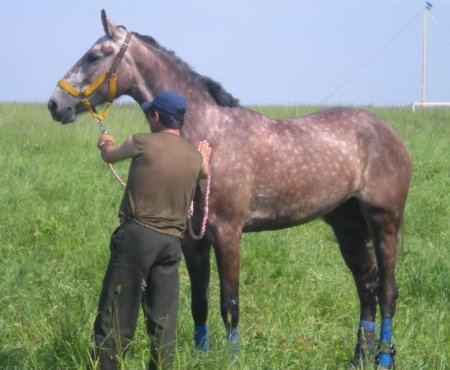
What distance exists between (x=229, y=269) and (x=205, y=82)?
131cm

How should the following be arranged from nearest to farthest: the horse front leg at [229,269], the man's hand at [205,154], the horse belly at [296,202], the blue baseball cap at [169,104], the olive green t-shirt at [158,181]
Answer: the olive green t-shirt at [158,181], the blue baseball cap at [169,104], the man's hand at [205,154], the horse front leg at [229,269], the horse belly at [296,202]

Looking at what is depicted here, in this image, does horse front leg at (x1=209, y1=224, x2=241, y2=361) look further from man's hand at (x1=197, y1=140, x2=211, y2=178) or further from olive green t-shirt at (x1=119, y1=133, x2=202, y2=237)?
olive green t-shirt at (x1=119, y1=133, x2=202, y2=237)

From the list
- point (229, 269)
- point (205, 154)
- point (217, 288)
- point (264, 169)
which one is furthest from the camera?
point (217, 288)

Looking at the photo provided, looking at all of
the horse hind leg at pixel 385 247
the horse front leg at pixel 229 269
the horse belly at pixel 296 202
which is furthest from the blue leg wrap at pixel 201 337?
the horse hind leg at pixel 385 247

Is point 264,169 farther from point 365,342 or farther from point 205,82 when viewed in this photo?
point 365,342

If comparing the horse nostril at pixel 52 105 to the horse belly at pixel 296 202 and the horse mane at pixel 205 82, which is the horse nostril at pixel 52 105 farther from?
the horse belly at pixel 296 202

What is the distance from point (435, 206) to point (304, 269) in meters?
3.78

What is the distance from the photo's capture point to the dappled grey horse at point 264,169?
534cm

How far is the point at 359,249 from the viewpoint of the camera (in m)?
6.41

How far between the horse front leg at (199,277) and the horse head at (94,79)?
1115 millimetres

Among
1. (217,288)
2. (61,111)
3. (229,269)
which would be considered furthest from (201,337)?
(217,288)

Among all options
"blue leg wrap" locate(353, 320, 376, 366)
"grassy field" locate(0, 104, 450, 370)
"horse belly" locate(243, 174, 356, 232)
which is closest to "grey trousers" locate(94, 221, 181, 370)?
"grassy field" locate(0, 104, 450, 370)

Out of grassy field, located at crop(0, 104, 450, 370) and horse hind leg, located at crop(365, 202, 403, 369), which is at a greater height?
horse hind leg, located at crop(365, 202, 403, 369)

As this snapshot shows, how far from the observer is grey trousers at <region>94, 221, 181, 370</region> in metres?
4.33
